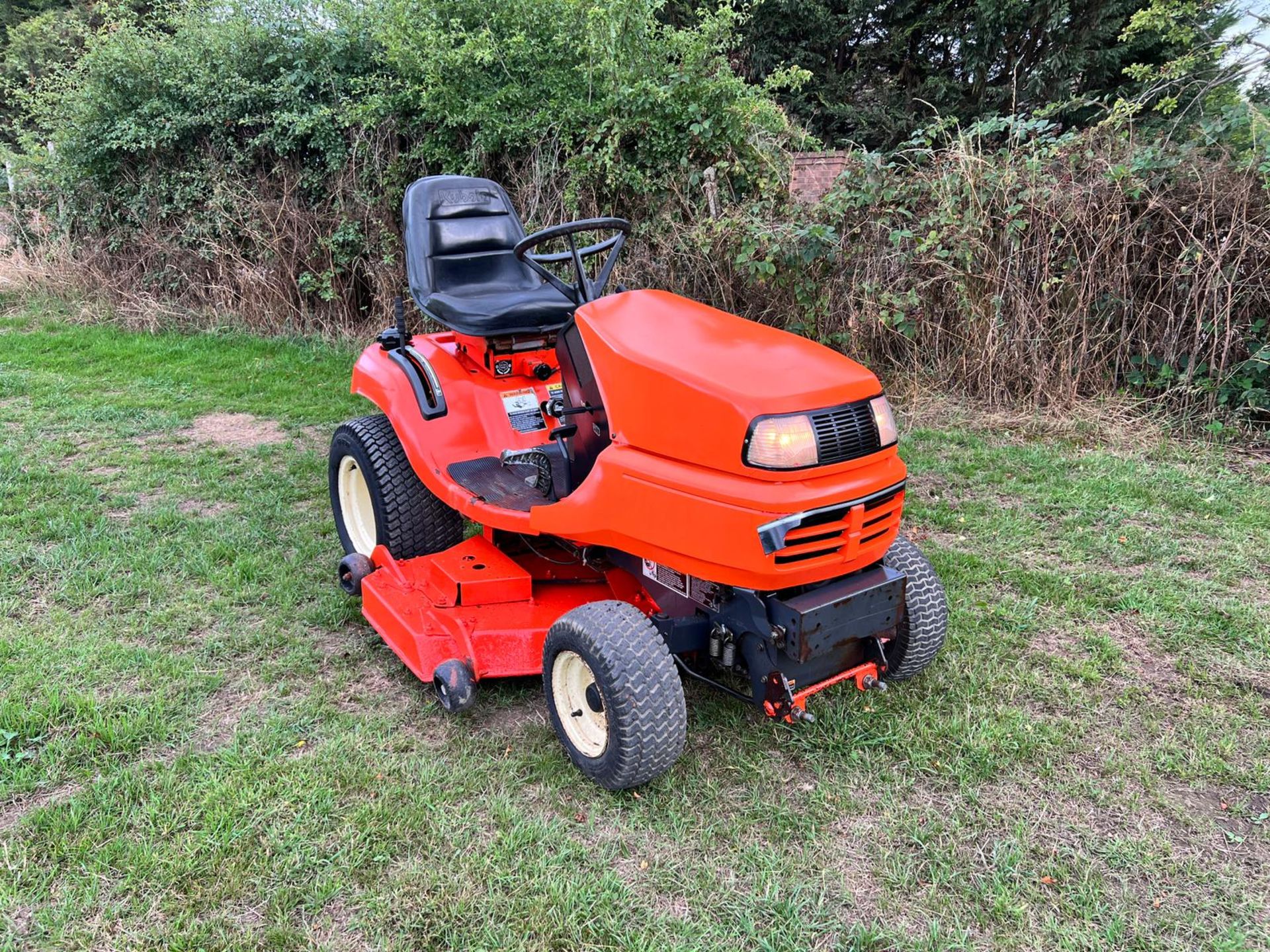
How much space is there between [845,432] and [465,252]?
2140 mm

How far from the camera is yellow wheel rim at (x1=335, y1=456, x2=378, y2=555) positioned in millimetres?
3619

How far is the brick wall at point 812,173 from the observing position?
5.89 metres

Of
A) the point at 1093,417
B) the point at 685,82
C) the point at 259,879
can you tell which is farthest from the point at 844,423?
the point at 685,82

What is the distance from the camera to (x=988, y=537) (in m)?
3.79

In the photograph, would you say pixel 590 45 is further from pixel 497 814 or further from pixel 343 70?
pixel 497 814

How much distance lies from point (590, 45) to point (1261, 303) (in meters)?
4.52

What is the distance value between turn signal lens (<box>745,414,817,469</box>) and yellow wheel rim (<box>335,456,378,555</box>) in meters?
2.12

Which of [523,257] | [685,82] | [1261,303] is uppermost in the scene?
[685,82]

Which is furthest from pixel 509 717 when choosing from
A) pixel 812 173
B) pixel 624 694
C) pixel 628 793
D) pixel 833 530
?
pixel 812 173

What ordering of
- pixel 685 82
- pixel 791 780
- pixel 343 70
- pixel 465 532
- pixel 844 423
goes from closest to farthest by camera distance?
pixel 844 423
pixel 791 780
pixel 465 532
pixel 685 82
pixel 343 70

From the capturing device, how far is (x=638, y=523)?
2213mm

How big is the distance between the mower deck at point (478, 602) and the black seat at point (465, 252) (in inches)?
36.1

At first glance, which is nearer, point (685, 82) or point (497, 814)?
point (497, 814)

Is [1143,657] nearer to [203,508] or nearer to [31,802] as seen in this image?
[31,802]
